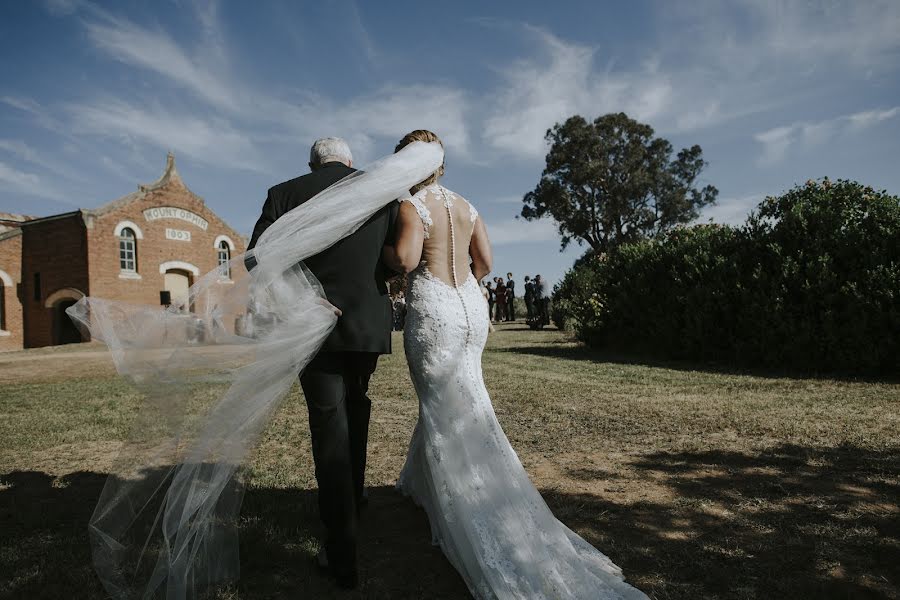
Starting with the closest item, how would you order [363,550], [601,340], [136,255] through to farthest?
[363,550]
[601,340]
[136,255]

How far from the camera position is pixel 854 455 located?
457cm

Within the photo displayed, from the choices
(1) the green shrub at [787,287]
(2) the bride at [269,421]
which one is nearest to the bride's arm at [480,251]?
(2) the bride at [269,421]

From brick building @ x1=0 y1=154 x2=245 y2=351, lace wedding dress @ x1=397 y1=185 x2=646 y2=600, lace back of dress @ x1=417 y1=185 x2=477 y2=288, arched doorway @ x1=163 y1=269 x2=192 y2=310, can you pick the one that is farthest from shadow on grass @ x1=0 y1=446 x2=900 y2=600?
arched doorway @ x1=163 y1=269 x2=192 y2=310

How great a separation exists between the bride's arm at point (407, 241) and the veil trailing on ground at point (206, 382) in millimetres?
189

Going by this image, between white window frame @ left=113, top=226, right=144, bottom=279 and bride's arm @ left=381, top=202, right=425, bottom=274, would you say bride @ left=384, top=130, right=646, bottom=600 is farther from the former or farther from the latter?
white window frame @ left=113, top=226, right=144, bottom=279

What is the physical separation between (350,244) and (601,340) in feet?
39.2

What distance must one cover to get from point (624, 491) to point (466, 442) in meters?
1.71

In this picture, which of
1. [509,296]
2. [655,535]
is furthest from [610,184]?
[655,535]

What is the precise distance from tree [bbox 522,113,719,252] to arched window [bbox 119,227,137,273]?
2542 centimetres

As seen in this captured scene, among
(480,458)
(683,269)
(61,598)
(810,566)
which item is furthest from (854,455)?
(683,269)

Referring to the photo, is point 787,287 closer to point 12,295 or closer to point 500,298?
point 500,298

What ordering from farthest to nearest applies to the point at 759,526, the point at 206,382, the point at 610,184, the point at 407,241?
the point at 610,184 < the point at 759,526 < the point at 407,241 < the point at 206,382

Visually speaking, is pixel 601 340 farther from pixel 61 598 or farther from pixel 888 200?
pixel 61 598

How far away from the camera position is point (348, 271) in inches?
116
